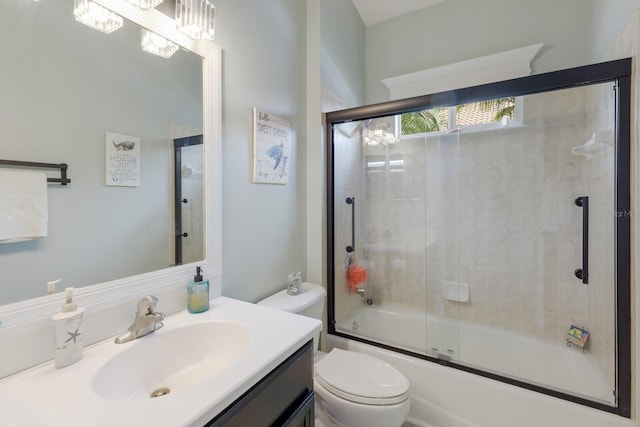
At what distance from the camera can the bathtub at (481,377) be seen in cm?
138

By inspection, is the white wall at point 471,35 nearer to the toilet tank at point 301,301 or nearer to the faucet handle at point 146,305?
the toilet tank at point 301,301

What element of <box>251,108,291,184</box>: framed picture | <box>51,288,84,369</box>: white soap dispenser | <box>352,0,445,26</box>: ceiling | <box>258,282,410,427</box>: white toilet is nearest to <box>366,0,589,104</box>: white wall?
<box>352,0,445,26</box>: ceiling

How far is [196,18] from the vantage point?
1094 millimetres

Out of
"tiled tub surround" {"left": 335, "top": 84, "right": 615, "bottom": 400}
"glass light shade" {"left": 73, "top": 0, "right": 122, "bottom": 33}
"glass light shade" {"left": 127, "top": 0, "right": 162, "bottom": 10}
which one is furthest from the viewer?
"tiled tub surround" {"left": 335, "top": 84, "right": 615, "bottom": 400}

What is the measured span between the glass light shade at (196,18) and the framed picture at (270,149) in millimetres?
421

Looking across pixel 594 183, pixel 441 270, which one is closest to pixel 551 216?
pixel 594 183

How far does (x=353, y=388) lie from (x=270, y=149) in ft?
4.28

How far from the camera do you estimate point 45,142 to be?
30.5 inches

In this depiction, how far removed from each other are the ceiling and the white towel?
8.66 ft

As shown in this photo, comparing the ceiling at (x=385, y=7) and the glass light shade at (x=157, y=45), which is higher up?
the ceiling at (x=385, y=7)

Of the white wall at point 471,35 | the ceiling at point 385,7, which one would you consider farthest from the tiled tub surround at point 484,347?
the ceiling at point 385,7

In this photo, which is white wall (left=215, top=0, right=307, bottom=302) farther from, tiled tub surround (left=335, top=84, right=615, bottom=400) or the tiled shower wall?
the tiled shower wall

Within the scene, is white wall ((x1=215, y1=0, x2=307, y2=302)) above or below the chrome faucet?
above

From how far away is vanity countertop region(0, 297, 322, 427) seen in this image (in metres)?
0.53
